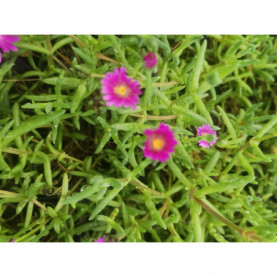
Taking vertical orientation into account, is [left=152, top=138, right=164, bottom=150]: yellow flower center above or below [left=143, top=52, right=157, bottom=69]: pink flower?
below

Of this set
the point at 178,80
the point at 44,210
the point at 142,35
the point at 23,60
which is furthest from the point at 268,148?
the point at 23,60

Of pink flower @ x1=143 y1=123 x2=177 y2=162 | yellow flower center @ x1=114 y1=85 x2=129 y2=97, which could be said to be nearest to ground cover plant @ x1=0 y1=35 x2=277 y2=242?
yellow flower center @ x1=114 y1=85 x2=129 y2=97

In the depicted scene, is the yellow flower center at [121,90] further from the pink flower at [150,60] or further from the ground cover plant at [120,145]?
the pink flower at [150,60]

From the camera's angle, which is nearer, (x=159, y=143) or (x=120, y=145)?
(x=159, y=143)

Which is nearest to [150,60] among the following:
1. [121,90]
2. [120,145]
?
[121,90]

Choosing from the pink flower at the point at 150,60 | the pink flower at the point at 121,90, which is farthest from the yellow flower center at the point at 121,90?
the pink flower at the point at 150,60

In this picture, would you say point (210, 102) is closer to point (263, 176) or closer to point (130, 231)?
point (263, 176)

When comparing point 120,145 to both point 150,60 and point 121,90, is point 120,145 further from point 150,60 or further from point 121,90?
point 150,60

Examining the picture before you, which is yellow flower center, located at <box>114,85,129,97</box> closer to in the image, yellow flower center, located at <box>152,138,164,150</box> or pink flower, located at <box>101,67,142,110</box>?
pink flower, located at <box>101,67,142,110</box>

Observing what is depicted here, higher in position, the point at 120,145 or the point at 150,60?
the point at 150,60
